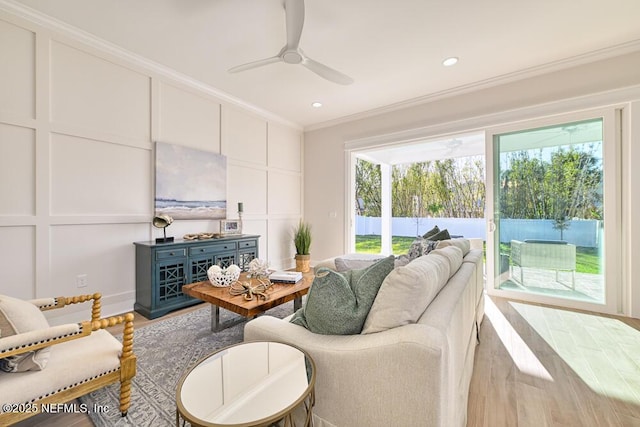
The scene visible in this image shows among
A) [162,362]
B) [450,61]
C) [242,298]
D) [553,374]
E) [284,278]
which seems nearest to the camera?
[553,374]

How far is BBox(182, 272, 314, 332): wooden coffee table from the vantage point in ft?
6.08

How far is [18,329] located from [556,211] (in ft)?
15.3

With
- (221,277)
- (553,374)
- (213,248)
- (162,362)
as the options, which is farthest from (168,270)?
(553,374)

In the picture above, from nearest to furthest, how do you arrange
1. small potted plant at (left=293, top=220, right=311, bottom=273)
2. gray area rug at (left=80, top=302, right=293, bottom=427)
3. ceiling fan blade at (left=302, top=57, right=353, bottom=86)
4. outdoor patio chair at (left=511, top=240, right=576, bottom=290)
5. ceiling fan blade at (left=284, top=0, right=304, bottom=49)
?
gray area rug at (left=80, top=302, right=293, bottom=427), ceiling fan blade at (left=284, top=0, right=304, bottom=49), ceiling fan blade at (left=302, top=57, right=353, bottom=86), outdoor patio chair at (left=511, top=240, right=576, bottom=290), small potted plant at (left=293, top=220, right=311, bottom=273)

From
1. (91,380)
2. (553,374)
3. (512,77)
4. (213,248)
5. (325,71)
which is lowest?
(553,374)

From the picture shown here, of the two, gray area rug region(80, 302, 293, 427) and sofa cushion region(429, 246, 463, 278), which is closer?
gray area rug region(80, 302, 293, 427)

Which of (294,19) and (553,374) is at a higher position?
(294,19)

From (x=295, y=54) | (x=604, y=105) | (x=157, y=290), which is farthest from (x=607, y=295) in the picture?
(x=157, y=290)

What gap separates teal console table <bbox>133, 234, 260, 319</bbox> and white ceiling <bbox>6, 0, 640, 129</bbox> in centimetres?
211

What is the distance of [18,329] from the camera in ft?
3.83

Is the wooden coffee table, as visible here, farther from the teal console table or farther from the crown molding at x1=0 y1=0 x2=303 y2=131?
the crown molding at x1=0 y1=0 x2=303 y2=131

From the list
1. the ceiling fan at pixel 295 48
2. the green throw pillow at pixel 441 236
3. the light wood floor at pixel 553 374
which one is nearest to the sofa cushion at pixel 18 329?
the light wood floor at pixel 553 374

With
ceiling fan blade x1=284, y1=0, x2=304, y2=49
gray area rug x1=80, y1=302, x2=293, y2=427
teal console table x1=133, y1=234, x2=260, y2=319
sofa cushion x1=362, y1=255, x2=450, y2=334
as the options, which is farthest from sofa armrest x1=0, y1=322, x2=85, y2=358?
ceiling fan blade x1=284, y1=0, x2=304, y2=49

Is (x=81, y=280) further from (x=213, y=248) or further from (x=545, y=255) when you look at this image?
(x=545, y=255)
